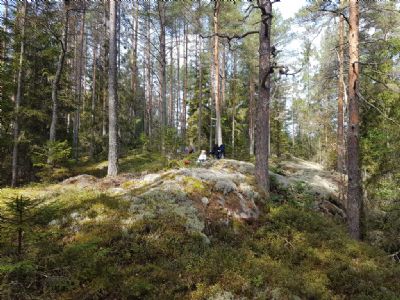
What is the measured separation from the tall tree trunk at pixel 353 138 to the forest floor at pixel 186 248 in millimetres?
972

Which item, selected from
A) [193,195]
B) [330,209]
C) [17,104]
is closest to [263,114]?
[193,195]

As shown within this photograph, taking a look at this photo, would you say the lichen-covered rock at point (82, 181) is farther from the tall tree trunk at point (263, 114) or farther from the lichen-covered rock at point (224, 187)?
the tall tree trunk at point (263, 114)

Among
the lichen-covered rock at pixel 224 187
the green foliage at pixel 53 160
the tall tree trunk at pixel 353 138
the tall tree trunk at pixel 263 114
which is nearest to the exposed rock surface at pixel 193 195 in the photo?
the lichen-covered rock at pixel 224 187

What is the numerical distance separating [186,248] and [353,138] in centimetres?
617

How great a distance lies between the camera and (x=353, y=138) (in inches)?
341

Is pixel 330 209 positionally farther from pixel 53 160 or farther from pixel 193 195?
pixel 53 160

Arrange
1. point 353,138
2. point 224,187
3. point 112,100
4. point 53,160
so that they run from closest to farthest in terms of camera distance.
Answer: point 353,138 → point 224,187 → point 112,100 → point 53,160

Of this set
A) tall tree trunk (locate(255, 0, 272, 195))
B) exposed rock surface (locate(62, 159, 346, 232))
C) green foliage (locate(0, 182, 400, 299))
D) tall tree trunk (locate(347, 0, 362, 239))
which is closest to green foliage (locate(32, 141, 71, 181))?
exposed rock surface (locate(62, 159, 346, 232))

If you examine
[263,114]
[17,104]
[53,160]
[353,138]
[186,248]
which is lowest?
[186,248]

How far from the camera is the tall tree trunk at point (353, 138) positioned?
28.2ft

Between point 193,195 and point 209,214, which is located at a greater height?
point 193,195

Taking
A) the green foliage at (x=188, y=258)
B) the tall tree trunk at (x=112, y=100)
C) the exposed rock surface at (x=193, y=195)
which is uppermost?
the tall tree trunk at (x=112, y=100)

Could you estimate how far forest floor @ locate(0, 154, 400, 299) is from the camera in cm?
476

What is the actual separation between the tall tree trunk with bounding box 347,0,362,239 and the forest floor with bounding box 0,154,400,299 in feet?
3.19
